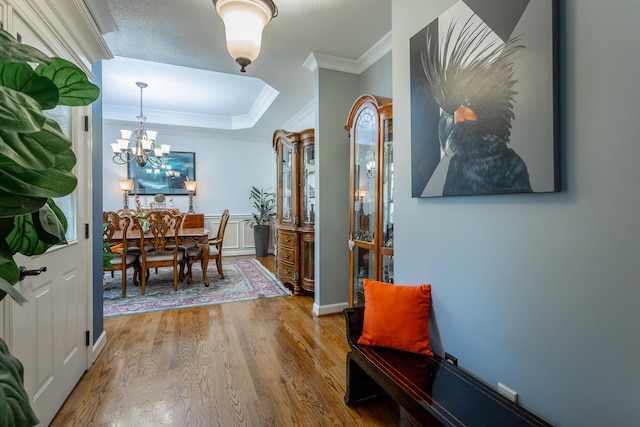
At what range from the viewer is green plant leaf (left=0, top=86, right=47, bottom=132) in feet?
1.45

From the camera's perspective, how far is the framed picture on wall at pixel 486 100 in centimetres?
107

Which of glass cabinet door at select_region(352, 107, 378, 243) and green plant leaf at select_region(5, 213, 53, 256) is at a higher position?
glass cabinet door at select_region(352, 107, 378, 243)

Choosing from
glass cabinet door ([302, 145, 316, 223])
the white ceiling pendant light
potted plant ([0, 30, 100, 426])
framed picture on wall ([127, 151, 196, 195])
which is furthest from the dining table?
potted plant ([0, 30, 100, 426])

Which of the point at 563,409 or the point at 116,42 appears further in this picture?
the point at 116,42

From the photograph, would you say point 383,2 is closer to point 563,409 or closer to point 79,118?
point 79,118

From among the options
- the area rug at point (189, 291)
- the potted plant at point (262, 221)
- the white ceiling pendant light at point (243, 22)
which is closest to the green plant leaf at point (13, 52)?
the white ceiling pendant light at point (243, 22)

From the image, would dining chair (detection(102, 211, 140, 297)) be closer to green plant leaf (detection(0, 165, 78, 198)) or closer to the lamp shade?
the lamp shade

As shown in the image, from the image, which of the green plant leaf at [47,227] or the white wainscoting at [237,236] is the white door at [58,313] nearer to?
the green plant leaf at [47,227]

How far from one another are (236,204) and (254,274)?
8.03 ft

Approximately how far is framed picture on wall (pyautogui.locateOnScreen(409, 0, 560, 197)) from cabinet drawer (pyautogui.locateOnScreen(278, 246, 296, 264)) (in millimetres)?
2362

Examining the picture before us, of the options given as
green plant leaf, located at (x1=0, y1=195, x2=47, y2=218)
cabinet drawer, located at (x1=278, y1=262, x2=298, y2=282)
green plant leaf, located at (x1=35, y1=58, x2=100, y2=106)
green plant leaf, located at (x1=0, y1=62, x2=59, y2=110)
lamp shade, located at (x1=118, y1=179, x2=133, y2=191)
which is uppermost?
lamp shade, located at (x1=118, y1=179, x2=133, y2=191)

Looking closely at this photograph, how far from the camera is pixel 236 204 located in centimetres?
674

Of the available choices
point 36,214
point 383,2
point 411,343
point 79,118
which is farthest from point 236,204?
point 36,214

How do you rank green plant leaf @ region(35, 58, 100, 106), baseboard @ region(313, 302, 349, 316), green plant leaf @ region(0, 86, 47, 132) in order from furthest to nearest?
baseboard @ region(313, 302, 349, 316) → green plant leaf @ region(35, 58, 100, 106) → green plant leaf @ region(0, 86, 47, 132)
